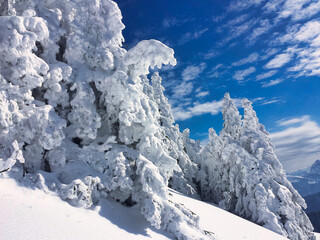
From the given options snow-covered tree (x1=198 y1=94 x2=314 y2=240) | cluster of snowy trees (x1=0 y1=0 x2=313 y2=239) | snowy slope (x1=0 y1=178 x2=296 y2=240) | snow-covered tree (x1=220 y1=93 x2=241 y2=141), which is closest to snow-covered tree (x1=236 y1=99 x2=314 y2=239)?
snow-covered tree (x1=198 y1=94 x2=314 y2=240)

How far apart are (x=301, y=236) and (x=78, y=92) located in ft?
74.0

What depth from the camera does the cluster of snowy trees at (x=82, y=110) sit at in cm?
770

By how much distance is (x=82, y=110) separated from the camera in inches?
368

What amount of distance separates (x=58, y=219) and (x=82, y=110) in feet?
14.5

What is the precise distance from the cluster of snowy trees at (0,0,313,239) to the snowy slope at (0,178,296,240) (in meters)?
0.44

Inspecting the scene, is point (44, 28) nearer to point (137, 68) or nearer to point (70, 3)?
point (70, 3)

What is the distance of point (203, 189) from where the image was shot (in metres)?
36.0

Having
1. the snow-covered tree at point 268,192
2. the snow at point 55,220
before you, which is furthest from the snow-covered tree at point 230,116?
the snow at point 55,220

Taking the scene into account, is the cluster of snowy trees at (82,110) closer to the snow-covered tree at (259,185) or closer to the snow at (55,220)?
the snow at (55,220)

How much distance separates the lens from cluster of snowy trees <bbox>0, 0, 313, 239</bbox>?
770 cm

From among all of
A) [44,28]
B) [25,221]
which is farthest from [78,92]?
[25,221]

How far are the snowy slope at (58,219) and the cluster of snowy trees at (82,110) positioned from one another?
439 mm

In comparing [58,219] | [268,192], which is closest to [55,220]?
[58,219]

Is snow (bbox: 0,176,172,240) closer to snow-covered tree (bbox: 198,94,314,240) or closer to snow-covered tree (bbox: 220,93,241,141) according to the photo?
snow-covered tree (bbox: 198,94,314,240)
